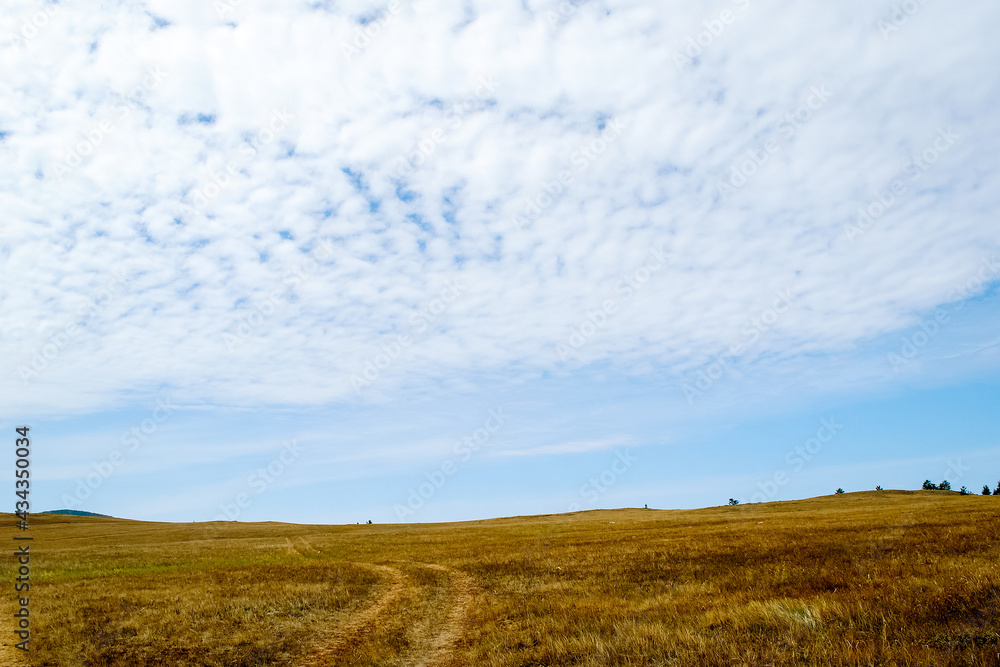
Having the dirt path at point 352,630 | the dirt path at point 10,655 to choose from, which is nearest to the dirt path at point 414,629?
the dirt path at point 352,630

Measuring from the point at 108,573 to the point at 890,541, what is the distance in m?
38.2

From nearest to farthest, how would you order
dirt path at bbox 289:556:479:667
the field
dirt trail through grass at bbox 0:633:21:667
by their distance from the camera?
the field, dirt path at bbox 289:556:479:667, dirt trail through grass at bbox 0:633:21:667

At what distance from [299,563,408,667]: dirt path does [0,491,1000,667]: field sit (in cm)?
8

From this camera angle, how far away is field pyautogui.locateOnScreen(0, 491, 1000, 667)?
376 inches

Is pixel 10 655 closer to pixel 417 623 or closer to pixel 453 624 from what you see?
pixel 417 623

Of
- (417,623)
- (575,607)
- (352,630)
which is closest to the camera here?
(575,607)

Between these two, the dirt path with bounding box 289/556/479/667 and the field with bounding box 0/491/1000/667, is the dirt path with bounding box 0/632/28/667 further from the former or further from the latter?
the dirt path with bounding box 289/556/479/667

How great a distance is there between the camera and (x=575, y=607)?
15.5 m

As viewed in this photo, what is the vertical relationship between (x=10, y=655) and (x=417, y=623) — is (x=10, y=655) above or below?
above

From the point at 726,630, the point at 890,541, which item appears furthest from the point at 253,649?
the point at 890,541

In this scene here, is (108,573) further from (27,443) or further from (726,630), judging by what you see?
(726,630)

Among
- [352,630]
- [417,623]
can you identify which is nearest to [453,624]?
[417,623]

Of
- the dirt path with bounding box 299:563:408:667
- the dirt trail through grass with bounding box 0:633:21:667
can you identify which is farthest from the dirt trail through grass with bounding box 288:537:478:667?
the dirt trail through grass with bounding box 0:633:21:667

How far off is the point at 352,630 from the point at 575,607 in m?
6.18
